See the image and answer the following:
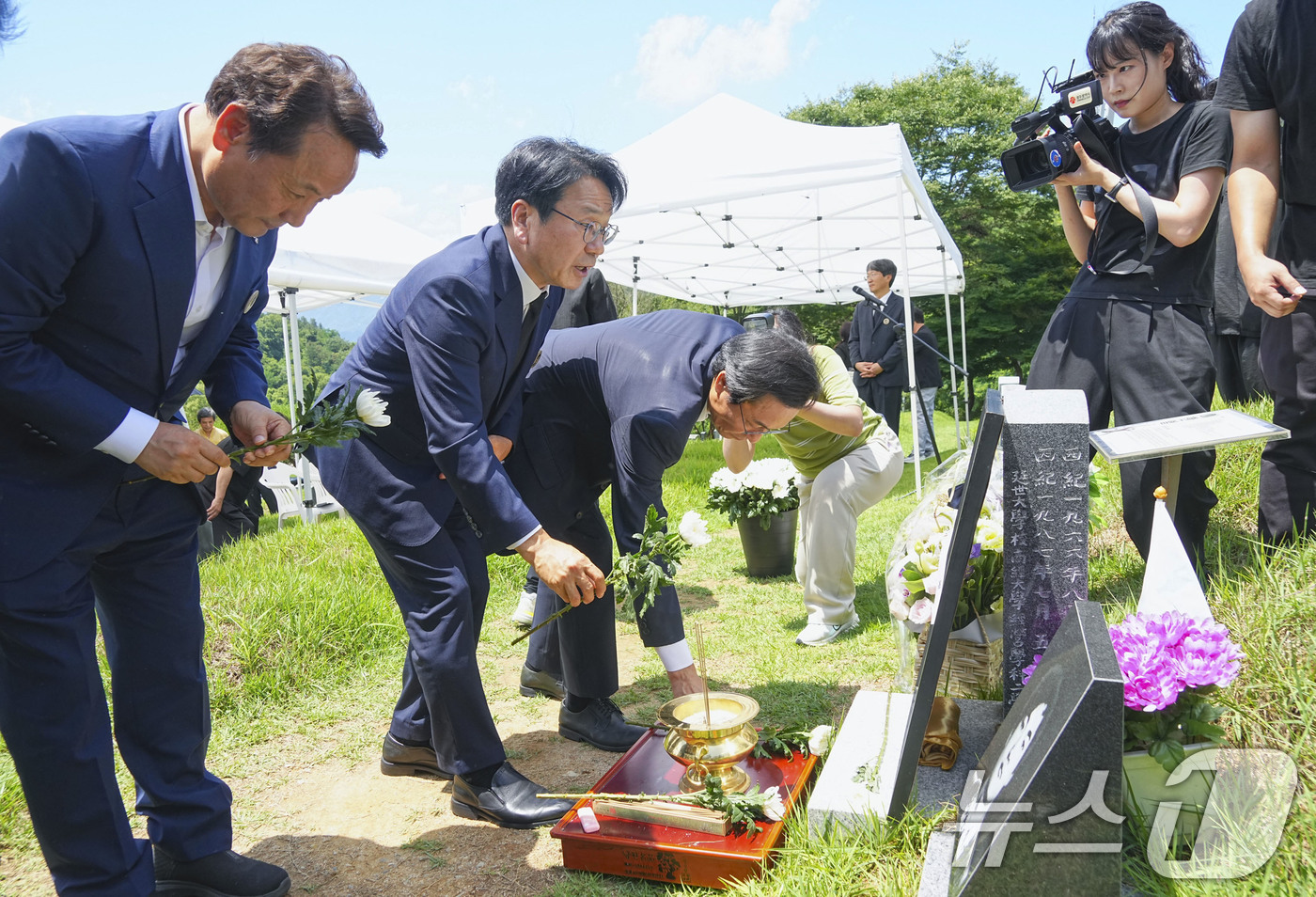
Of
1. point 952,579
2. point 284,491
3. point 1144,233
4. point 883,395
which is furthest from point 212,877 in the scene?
point 883,395

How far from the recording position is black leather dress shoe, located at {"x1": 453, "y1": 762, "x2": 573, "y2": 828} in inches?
113

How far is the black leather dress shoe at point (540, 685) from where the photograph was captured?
13.4ft

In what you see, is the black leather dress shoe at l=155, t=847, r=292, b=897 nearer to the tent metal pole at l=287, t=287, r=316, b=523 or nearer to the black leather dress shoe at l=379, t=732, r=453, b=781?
the black leather dress shoe at l=379, t=732, r=453, b=781

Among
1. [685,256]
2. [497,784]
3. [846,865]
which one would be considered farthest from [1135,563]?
[685,256]

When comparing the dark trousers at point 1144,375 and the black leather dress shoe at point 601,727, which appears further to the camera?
the black leather dress shoe at point 601,727

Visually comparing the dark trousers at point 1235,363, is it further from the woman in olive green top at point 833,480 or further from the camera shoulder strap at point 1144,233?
the camera shoulder strap at point 1144,233

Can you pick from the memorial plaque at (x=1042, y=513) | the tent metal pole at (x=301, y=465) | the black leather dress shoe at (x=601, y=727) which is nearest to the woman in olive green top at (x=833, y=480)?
the black leather dress shoe at (x=601, y=727)

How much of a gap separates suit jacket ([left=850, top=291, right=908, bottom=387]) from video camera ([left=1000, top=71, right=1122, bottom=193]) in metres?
7.18

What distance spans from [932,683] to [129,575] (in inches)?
79.9

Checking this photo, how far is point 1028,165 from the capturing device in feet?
11.2

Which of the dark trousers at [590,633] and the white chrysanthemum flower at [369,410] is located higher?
the white chrysanthemum flower at [369,410]

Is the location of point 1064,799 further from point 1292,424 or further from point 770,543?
point 770,543

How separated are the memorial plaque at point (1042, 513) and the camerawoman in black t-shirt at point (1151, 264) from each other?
867 mm

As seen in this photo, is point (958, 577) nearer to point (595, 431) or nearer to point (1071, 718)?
point (1071, 718)
